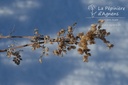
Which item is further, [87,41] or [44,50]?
[44,50]

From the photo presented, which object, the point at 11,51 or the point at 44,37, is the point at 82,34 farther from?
the point at 11,51

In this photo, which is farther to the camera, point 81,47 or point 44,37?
point 44,37

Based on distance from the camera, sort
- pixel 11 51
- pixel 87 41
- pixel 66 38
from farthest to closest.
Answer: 1. pixel 11 51
2. pixel 66 38
3. pixel 87 41

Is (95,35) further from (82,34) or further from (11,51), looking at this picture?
(11,51)

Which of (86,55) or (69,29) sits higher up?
(69,29)

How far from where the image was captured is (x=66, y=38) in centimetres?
167

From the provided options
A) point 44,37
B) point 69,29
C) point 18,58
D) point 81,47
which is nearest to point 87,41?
point 81,47

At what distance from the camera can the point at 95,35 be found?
1.60 meters

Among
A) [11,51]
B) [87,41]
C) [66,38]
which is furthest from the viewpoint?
A: [11,51]

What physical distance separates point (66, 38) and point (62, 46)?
0.05m

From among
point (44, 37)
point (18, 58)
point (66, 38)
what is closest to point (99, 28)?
point (66, 38)

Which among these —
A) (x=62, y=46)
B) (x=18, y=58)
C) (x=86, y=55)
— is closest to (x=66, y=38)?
(x=62, y=46)

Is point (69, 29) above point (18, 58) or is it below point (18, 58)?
above

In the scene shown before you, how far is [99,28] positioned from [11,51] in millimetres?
531
